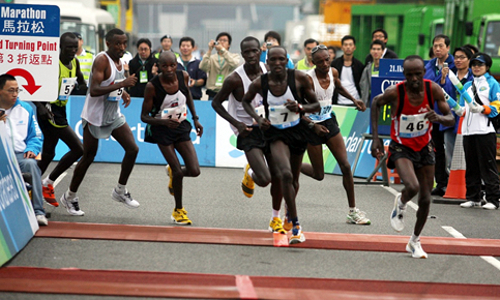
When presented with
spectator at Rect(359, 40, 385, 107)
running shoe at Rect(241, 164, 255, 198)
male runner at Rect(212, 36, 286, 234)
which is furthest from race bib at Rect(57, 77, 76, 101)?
spectator at Rect(359, 40, 385, 107)

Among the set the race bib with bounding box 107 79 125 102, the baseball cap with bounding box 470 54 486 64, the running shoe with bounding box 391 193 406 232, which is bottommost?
the running shoe with bounding box 391 193 406 232

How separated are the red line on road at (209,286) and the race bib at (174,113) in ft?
8.50

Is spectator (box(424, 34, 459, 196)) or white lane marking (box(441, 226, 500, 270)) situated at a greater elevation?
spectator (box(424, 34, 459, 196))

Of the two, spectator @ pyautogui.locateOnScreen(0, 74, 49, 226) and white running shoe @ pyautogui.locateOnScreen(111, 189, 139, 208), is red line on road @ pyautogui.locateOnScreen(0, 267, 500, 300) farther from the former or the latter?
white running shoe @ pyautogui.locateOnScreen(111, 189, 139, 208)

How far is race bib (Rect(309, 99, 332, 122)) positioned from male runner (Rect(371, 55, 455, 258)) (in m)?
1.57

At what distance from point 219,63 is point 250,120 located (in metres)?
7.49

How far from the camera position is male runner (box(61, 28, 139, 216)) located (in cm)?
945

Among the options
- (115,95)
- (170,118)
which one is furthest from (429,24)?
(170,118)

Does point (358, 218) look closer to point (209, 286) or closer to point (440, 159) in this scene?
point (440, 159)

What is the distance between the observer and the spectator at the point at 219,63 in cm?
1614

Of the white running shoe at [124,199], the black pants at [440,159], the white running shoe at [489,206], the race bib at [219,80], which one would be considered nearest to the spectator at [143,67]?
the race bib at [219,80]

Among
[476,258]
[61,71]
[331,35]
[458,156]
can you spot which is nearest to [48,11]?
[61,71]

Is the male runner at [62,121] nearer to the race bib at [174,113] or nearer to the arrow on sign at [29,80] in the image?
the arrow on sign at [29,80]

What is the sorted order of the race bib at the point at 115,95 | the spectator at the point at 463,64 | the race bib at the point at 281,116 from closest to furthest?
the race bib at the point at 281,116, the race bib at the point at 115,95, the spectator at the point at 463,64
